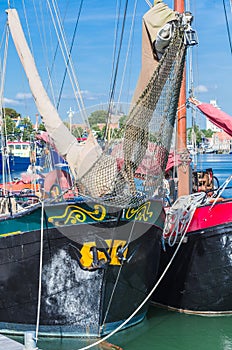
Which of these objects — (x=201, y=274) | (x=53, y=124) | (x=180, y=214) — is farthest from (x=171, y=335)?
(x=53, y=124)

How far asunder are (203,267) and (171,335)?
1519 millimetres

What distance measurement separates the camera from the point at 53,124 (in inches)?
435

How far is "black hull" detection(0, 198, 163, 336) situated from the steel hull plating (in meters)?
1.47

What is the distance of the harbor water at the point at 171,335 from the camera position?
10.4 m

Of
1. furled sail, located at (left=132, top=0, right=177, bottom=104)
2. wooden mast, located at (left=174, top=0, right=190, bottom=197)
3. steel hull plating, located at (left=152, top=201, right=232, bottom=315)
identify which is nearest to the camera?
furled sail, located at (left=132, top=0, right=177, bottom=104)

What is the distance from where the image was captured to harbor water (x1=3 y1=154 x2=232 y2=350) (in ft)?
34.0

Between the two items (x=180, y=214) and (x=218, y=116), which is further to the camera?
(x=218, y=116)

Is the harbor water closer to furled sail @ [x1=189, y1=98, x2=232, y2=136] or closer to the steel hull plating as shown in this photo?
the steel hull plating

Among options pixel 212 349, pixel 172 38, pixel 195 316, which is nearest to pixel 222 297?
pixel 195 316

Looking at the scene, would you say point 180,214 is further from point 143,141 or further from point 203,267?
point 143,141

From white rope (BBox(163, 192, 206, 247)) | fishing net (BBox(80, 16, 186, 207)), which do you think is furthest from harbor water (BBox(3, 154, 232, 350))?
fishing net (BBox(80, 16, 186, 207))

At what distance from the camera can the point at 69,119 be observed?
37.6 feet

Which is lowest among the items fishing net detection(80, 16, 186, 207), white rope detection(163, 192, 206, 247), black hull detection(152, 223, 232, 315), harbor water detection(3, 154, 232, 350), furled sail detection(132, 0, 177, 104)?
harbor water detection(3, 154, 232, 350)

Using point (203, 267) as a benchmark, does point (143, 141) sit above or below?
above
